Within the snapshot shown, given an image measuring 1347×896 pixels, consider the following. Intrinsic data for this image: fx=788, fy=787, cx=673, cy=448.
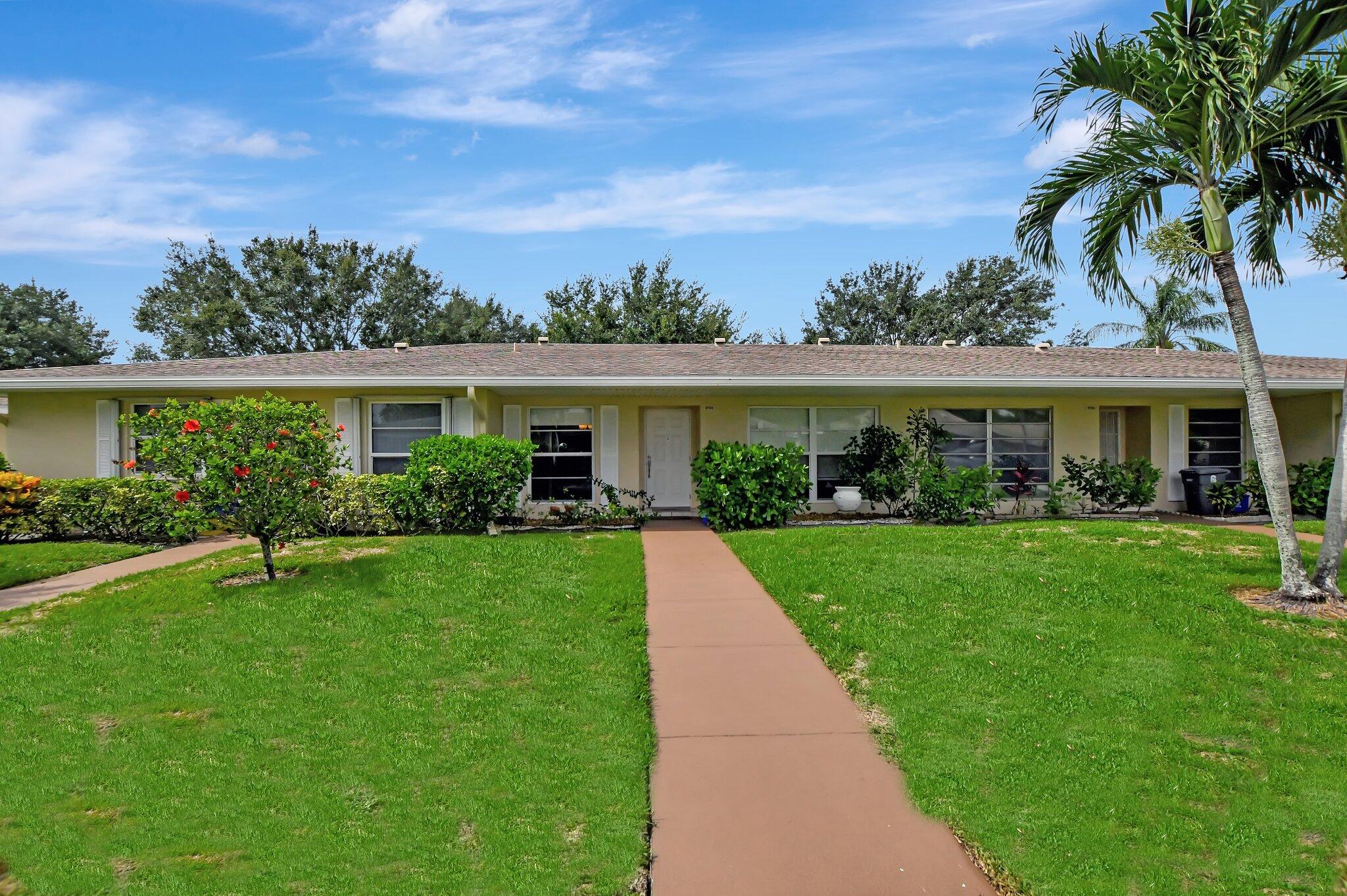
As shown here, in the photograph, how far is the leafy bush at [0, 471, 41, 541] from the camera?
1184cm

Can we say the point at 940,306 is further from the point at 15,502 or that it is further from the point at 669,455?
the point at 15,502

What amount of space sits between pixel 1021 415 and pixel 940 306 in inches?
887

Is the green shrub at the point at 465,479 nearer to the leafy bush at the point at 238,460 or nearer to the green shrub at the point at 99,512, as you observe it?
the leafy bush at the point at 238,460

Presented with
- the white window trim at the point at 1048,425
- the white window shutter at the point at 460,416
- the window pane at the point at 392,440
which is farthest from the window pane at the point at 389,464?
the white window trim at the point at 1048,425

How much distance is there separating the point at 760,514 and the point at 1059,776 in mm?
8493

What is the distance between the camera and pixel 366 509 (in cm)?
1203

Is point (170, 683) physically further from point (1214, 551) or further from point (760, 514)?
point (1214, 551)

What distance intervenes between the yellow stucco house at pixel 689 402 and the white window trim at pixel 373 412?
0.03 metres

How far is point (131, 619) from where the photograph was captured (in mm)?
7223

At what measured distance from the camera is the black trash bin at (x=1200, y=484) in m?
15.1

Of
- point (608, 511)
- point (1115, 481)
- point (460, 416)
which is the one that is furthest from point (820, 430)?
point (460, 416)

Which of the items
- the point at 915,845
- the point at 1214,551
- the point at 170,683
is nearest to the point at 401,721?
the point at 170,683

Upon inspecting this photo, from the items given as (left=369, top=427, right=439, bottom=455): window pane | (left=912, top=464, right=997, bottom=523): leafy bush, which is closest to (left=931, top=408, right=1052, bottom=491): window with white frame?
(left=912, top=464, right=997, bottom=523): leafy bush

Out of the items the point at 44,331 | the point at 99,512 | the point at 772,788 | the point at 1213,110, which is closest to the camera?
the point at 772,788
